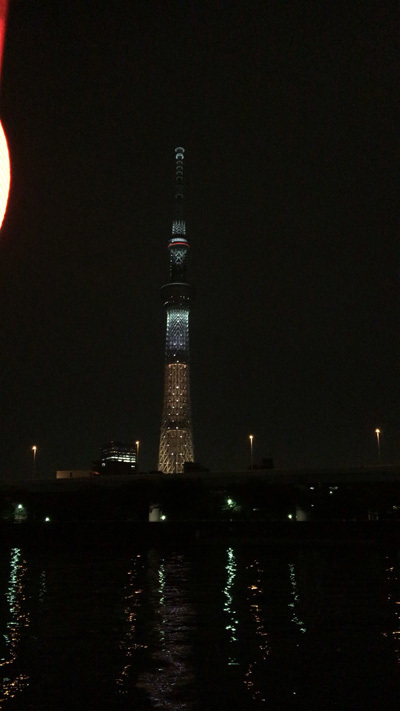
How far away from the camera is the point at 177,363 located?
131 m

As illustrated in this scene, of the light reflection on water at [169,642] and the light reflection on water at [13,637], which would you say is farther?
the light reflection on water at [13,637]

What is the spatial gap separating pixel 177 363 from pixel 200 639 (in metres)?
118

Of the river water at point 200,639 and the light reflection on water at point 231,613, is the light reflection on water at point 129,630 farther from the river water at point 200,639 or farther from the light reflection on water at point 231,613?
the light reflection on water at point 231,613

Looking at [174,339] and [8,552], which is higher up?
[174,339]

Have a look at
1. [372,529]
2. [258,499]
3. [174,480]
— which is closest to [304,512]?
[258,499]

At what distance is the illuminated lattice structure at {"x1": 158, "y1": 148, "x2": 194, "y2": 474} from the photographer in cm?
12481

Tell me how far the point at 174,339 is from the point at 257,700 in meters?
125

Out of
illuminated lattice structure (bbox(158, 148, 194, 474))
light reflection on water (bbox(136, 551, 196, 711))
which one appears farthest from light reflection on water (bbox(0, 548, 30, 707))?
illuminated lattice structure (bbox(158, 148, 194, 474))

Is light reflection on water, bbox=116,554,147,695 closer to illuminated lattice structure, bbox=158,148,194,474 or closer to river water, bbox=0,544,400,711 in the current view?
river water, bbox=0,544,400,711

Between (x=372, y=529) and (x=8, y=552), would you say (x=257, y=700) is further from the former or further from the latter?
(x=372, y=529)

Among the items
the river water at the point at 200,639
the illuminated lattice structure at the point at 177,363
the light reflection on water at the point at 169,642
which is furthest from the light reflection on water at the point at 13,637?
the illuminated lattice structure at the point at 177,363

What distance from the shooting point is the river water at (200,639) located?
896 cm

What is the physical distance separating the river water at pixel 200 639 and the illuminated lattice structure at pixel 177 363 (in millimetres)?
97126

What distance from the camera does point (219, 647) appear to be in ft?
40.1
